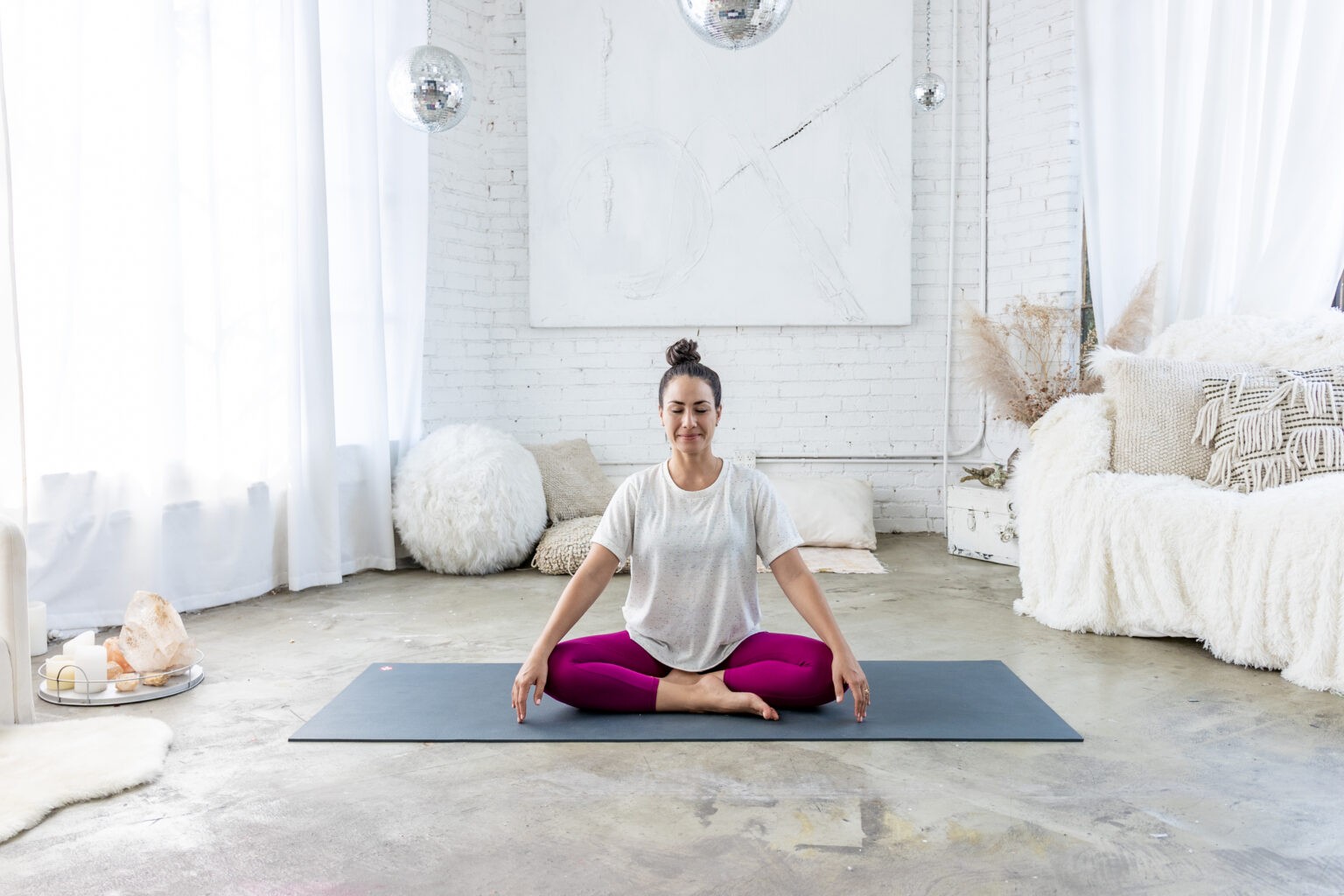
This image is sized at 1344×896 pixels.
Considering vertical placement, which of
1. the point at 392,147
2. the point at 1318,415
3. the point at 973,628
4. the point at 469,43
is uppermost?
the point at 469,43

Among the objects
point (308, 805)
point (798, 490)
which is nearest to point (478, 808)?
point (308, 805)

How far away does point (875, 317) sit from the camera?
5.13 m

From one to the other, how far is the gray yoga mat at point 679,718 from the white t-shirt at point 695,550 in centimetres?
19

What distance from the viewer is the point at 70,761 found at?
83.0 inches

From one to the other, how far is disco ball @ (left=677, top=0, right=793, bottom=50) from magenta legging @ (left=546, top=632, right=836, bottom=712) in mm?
1480

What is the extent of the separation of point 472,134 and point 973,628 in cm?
337

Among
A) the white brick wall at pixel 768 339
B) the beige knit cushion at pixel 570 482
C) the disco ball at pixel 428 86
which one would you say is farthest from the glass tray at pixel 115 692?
the white brick wall at pixel 768 339

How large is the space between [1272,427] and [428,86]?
2912 millimetres

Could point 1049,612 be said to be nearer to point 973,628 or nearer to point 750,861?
point 973,628

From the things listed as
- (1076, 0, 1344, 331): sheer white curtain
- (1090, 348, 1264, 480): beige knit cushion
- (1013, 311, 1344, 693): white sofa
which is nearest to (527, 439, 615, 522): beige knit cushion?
(1013, 311, 1344, 693): white sofa

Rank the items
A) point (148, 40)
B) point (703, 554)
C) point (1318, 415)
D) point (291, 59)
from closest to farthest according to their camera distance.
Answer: point (703, 554)
point (1318, 415)
point (148, 40)
point (291, 59)

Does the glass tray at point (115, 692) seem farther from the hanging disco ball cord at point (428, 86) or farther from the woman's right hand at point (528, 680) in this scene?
the hanging disco ball cord at point (428, 86)

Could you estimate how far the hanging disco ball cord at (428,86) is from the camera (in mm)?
3424

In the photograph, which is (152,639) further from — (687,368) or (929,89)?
(929,89)
